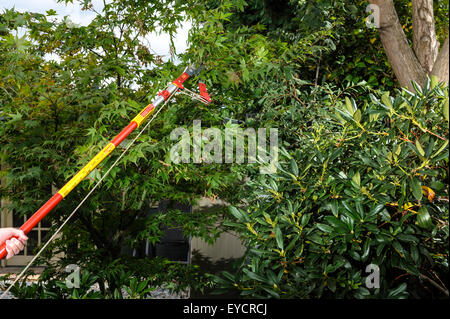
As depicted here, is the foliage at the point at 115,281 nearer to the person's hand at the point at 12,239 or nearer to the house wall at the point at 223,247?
the person's hand at the point at 12,239

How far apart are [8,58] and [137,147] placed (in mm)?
1326

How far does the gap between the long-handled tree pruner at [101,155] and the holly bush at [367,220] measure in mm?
795

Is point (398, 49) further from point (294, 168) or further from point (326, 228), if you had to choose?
point (326, 228)

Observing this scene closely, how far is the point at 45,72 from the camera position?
2.84m

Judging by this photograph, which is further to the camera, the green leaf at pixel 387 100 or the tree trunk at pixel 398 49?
the tree trunk at pixel 398 49

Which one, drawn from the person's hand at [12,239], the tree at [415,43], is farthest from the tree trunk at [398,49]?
the person's hand at [12,239]

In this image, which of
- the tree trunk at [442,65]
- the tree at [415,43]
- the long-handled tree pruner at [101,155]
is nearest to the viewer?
the long-handled tree pruner at [101,155]

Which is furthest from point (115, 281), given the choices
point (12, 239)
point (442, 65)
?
point (442, 65)

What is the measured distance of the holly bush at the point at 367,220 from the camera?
1284mm

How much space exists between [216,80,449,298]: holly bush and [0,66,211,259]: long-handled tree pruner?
795mm

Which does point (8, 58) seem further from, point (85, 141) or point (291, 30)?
Result: point (291, 30)

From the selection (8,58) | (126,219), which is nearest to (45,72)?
(8,58)

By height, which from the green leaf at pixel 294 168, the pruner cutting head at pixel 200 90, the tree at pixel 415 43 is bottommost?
the green leaf at pixel 294 168

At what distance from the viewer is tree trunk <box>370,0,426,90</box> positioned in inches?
131
